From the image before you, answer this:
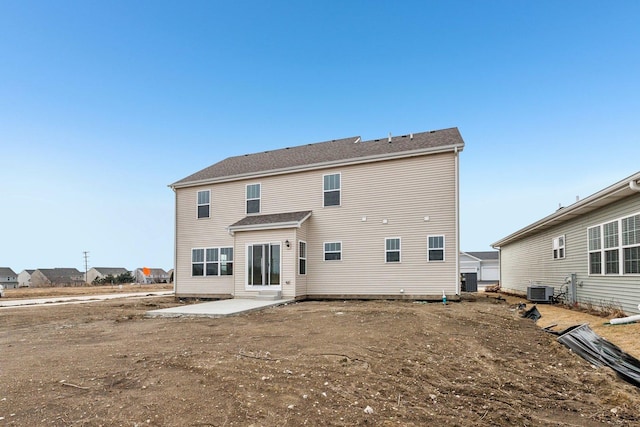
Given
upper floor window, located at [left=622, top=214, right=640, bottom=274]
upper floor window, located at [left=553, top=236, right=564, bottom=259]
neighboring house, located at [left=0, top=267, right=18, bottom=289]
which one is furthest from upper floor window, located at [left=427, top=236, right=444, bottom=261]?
neighboring house, located at [left=0, top=267, right=18, bottom=289]

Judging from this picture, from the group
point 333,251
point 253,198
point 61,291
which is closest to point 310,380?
point 333,251

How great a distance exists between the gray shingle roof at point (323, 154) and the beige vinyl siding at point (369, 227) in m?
0.38

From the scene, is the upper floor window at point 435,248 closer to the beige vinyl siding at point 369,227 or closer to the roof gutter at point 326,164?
the beige vinyl siding at point 369,227

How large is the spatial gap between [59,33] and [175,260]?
10.8m

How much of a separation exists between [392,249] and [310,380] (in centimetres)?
1013

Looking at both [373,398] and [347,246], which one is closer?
[373,398]

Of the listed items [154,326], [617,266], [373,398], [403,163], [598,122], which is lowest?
[154,326]

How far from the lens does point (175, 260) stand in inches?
680

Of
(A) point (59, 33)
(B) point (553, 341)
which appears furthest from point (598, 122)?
(A) point (59, 33)

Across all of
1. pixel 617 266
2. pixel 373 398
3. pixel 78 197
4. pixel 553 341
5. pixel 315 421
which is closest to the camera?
pixel 315 421

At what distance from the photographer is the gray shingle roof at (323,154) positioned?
13961 mm

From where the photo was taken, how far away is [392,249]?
13.8 meters

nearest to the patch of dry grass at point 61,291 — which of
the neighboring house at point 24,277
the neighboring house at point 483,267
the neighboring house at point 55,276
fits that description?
Answer: the neighboring house at point 483,267

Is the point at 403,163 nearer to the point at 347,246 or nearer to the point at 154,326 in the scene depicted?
the point at 347,246
